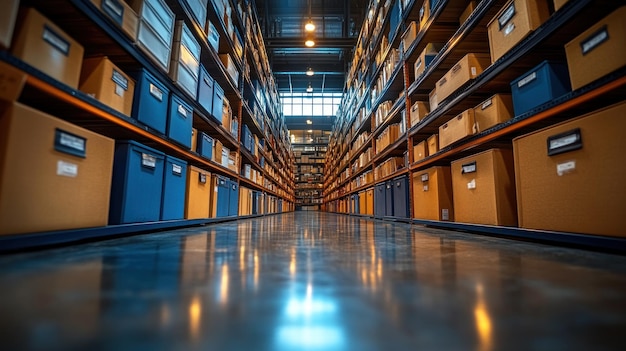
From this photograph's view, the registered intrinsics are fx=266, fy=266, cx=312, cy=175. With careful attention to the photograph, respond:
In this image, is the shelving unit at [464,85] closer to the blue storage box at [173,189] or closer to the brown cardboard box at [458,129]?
the brown cardboard box at [458,129]

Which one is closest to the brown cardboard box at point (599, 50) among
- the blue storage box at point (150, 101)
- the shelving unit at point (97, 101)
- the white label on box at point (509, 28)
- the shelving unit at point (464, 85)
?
the shelving unit at point (464, 85)

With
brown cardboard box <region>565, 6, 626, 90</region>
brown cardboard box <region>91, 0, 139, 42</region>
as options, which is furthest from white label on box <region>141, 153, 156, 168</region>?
brown cardboard box <region>565, 6, 626, 90</region>

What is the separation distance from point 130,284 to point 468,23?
2625mm

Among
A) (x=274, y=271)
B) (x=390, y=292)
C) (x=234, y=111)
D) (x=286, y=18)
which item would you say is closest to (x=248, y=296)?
(x=274, y=271)

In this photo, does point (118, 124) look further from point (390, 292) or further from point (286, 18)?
point (286, 18)

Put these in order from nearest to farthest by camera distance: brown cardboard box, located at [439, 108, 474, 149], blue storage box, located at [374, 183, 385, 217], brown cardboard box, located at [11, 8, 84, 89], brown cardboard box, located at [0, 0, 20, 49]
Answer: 1. brown cardboard box, located at [0, 0, 20, 49]
2. brown cardboard box, located at [11, 8, 84, 89]
3. brown cardboard box, located at [439, 108, 474, 149]
4. blue storage box, located at [374, 183, 385, 217]

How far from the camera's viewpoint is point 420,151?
9.98ft

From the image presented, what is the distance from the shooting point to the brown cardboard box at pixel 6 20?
87 cm

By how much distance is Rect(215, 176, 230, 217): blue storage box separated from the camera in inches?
118

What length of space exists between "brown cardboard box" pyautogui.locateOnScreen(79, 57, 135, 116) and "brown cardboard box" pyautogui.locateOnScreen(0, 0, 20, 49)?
50 cm

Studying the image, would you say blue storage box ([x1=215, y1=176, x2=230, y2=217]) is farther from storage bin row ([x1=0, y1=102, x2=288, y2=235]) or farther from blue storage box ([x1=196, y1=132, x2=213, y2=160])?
storage bin row ([x1=0, y1=102, x2=288, y2=235])

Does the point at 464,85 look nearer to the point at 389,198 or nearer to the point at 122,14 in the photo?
the point at 389,198

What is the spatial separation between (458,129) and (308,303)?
2131mm

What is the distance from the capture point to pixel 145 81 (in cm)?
168
